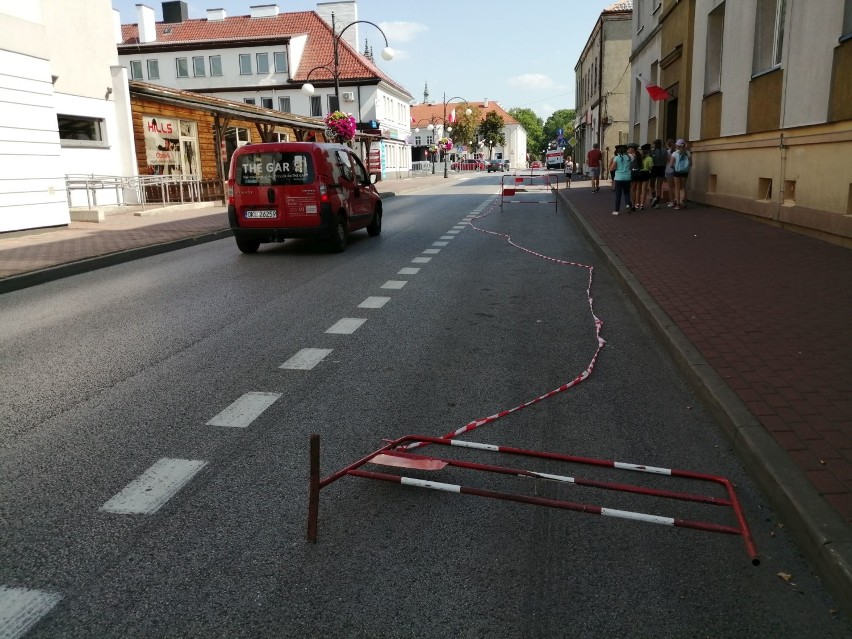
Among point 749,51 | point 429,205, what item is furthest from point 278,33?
point 749,51

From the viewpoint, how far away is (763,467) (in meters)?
3.64

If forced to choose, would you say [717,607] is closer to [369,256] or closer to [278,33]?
[369,256]

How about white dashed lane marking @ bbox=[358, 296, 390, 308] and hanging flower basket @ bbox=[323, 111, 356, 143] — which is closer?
white dashed lane marking @ bbox=[358, 296, 390, 308]

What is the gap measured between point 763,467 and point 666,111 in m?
23.9

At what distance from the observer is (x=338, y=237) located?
13.2m

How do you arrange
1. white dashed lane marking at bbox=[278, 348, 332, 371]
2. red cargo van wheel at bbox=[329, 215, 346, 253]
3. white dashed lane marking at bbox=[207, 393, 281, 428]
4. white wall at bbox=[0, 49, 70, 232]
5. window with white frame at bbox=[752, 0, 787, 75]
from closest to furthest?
white dashed lane marking at bbox=[207, 393, 281, 428]
white dashed lane marking at bbox=[278, 348, 332, 371]
red cargo van wheel at bbox=[329, 215, 346, 253]
window with white frame at bbox=[752, 0, 787, 75]
white wall at bbox=[0, 49, 70, 232]

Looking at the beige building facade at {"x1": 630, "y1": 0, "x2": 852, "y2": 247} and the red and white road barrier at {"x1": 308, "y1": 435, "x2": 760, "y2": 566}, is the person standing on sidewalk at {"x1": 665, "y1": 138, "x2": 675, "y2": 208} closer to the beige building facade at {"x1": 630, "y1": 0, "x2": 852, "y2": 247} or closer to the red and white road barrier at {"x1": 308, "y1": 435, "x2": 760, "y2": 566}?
the beige building facade at {"x1": 630, "y1": 0, "x2": 852, "y2": 247}

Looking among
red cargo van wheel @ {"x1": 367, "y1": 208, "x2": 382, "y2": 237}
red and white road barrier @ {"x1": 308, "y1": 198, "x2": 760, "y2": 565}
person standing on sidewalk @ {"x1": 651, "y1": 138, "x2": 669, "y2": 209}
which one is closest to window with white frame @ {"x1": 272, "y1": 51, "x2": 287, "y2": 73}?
person standing on sidewalk @ {"x1": 651, "y1": 138, "x2": 669, "y2": 209}

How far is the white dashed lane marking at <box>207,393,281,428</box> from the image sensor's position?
182 inches

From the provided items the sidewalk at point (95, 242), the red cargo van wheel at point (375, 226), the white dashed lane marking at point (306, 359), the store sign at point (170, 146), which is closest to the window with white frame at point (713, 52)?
the red cargo van wheel at point (375, 226)

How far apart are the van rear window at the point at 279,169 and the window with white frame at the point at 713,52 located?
38.7 ft

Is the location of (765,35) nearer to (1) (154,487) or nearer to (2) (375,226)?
(2) (375,226)

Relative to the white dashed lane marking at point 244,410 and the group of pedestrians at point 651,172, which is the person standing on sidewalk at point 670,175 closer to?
the group of pedestrians at point 651,172

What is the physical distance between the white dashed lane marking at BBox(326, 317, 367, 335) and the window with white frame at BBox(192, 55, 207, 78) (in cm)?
6018
